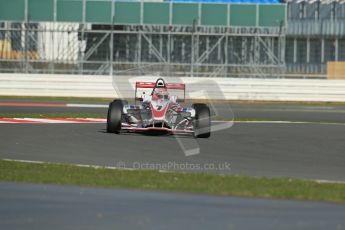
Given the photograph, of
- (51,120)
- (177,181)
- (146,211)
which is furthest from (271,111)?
(146,211)

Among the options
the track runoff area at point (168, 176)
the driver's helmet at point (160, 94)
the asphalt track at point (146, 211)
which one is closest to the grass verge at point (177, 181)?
the track runoff area at point (168, 176)

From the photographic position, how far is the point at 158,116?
1614 cm

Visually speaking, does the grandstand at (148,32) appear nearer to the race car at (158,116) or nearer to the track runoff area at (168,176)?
the track runoff area at (168,176)

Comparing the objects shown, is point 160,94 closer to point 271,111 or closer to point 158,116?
point 158,116

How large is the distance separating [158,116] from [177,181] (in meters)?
5.96

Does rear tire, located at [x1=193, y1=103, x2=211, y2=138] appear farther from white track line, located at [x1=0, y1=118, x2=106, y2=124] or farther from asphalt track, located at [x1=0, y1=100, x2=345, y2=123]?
asphalt track, located at [x1=0, y1=100, x2=345, y2=123]

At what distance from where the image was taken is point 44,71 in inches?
1324

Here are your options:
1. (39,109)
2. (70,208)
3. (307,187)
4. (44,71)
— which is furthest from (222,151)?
(44,71)

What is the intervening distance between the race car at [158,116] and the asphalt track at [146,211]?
21.8 feet

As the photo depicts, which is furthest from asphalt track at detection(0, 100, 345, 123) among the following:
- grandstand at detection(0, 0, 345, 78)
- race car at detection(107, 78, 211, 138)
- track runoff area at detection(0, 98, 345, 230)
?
race car at detection(107, 78, 211, 138)

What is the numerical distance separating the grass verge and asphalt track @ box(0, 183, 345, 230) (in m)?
0.36

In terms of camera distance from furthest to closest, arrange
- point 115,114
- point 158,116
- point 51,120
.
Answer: point 51,120
point 115,114
point 158,116

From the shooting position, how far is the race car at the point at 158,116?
53.0 feet

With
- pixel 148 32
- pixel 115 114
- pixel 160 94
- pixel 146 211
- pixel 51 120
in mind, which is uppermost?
pixel 148 32
